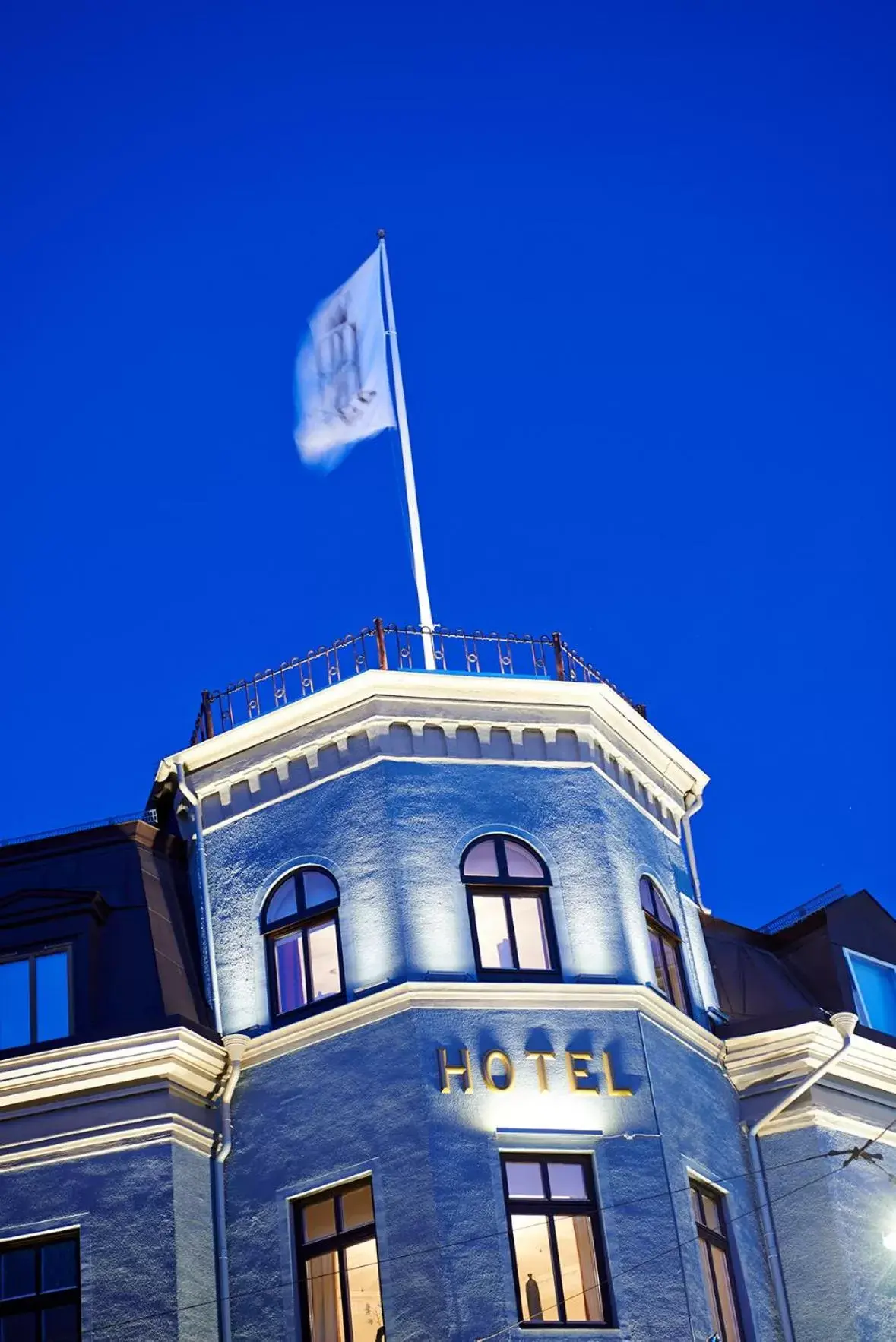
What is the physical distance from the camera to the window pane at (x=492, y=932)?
2867 centimetres

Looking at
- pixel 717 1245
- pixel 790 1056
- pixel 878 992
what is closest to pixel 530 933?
pixel 790 1056

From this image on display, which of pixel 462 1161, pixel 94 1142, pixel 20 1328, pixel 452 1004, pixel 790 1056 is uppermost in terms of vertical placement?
pixel 452 1004

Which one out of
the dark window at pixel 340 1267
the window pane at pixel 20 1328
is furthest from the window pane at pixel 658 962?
the window pane at pixel 20 1328

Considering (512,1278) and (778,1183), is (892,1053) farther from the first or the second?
(512,1278)

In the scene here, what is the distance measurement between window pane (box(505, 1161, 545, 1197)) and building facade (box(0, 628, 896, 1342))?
3 centimetres

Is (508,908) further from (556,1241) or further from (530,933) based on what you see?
(556,1241)

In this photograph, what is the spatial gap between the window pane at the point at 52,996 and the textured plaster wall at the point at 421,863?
2143mm

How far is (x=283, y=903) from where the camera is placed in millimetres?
29828

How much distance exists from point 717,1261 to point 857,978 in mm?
6349

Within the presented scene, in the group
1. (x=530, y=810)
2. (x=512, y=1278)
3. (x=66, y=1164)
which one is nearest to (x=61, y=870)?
(x=66, y=1164)

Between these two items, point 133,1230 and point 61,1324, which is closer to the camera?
point 61,1324

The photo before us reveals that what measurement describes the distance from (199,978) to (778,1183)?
8.49 metres

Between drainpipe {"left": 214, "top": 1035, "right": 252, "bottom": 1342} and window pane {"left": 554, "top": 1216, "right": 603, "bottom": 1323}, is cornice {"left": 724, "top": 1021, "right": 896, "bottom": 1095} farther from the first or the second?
drainpipe {"left": 214, "top": 1035, "right": 252, "bottom": 1342}

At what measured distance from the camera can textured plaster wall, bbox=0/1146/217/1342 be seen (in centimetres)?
2611
